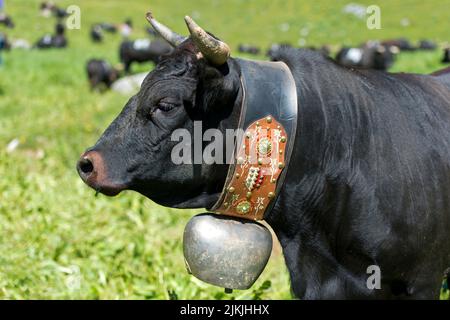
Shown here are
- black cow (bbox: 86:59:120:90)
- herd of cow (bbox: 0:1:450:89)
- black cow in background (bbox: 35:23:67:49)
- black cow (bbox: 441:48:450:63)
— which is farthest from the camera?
black cow in background (bbox: 35:23:67:49)

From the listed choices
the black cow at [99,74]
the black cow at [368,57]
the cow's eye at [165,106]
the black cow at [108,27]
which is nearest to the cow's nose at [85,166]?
the cow's eye at [165,106]

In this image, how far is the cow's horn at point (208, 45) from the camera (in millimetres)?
2738

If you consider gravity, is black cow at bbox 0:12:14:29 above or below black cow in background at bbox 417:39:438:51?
above

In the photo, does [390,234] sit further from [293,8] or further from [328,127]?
[293,8]

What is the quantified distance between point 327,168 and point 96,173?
105 centimetres

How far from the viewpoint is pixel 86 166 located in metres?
3.02

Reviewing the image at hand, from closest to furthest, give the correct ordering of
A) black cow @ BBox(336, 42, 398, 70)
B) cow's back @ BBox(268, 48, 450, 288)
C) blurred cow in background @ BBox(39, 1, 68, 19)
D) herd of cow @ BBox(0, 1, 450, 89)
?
cow's back @ BBox(268, 48, 450, 288)
herd of cow @ BBox(0, 1, 450, 89)
black cow @ BBox(336, 42, 398, 70)
blurred cow in background @ BBox(39, 1, 68, 19)

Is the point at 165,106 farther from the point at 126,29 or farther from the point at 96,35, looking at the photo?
the point at 126,29

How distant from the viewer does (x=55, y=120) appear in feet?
38.1

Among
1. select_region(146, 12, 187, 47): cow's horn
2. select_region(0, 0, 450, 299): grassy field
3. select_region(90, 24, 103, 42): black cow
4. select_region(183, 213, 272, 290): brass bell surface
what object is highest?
select_region(146, 12, 187, 47): cow's horn

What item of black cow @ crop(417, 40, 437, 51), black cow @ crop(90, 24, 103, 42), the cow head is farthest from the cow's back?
black cow @ crop(90, 24, 103, 42)

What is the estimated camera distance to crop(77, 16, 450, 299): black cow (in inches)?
116

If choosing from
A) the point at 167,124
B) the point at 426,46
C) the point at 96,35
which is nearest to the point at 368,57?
the point at 426,46

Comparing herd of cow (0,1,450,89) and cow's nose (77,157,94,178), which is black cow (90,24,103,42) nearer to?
herd of cow (0,1,450,89)
